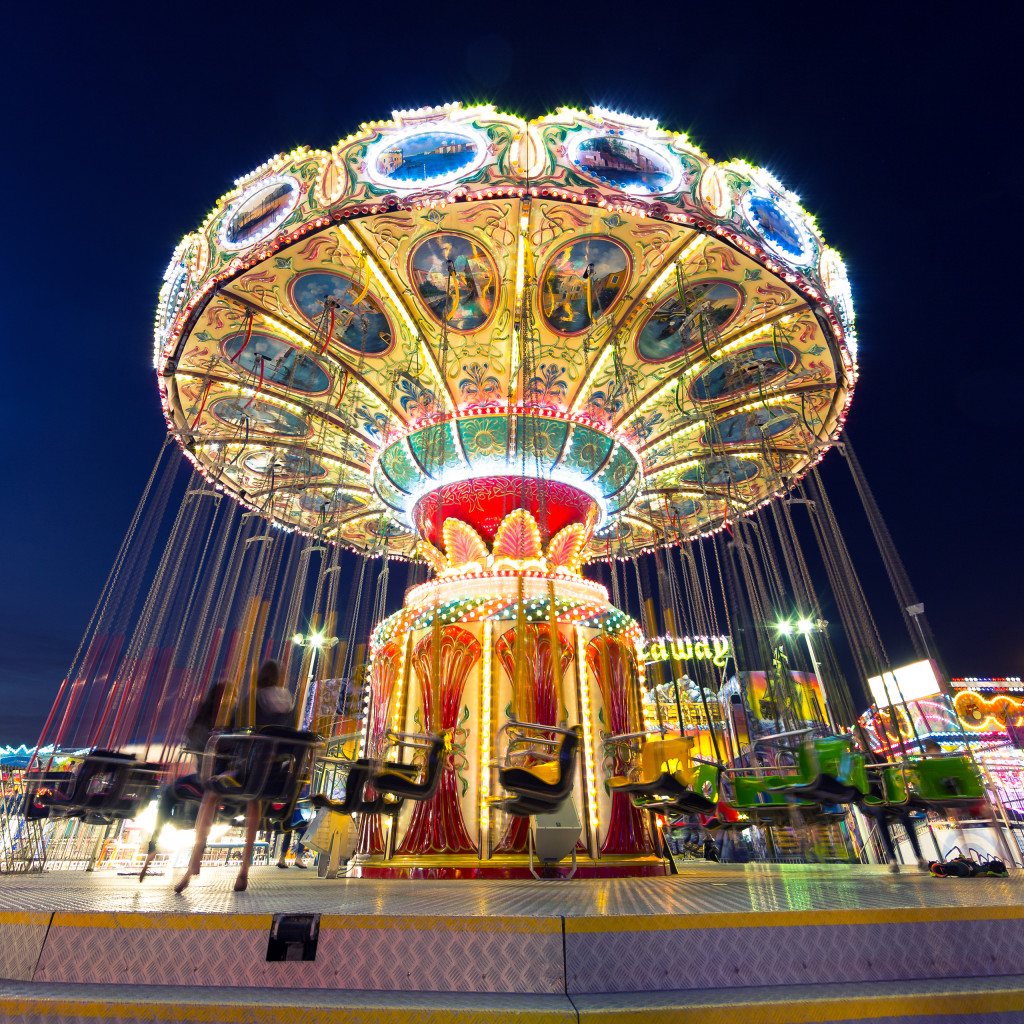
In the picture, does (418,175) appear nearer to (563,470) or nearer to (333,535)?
(563,470)

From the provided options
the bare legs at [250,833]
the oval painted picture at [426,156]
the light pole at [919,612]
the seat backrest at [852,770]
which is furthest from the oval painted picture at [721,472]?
the bare legs at [250,833]

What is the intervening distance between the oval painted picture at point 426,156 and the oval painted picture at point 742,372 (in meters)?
4.96

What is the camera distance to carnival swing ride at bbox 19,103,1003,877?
22.3 ft

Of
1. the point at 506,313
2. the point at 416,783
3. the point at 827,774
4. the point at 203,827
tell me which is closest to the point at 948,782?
the point at 827,774

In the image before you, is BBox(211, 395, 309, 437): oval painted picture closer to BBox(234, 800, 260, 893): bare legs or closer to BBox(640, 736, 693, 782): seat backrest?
BBox(234, 800, 260, 893): bare legs

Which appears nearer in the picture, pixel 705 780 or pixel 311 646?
pixel 705 780

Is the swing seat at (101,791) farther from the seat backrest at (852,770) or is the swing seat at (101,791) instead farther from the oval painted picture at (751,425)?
the oval painted picture at (751,425)

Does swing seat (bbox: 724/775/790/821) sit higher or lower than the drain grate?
higher

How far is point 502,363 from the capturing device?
9023 millimetres

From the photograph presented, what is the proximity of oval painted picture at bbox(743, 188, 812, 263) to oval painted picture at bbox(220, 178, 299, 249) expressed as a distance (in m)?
5.90

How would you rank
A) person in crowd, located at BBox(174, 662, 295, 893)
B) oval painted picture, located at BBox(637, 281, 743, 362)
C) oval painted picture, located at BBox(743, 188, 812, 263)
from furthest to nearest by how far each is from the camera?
oval painted picture, located at BBox(637, 281, 743, 362) < oval painted picture, located at BBox(743, 188, 812, 263) < person in crowd, located at BBox(174, 662, 295, 893)

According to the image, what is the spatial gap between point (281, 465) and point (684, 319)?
813cm

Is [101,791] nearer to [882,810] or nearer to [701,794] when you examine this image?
[701,794]

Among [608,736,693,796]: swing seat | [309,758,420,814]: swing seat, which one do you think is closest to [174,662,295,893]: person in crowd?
[309,758,420,814]: swing seat
